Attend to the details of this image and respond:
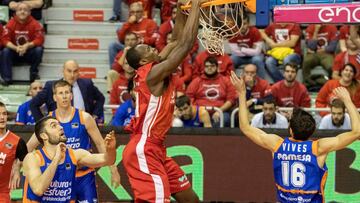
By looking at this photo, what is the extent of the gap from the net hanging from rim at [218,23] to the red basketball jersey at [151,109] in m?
0.64

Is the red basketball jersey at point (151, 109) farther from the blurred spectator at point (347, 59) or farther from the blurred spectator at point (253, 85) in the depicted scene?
the blurred spectator at point (347, 59)

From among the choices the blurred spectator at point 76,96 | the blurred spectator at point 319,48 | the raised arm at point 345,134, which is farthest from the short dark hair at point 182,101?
the raised arm at point 345,134

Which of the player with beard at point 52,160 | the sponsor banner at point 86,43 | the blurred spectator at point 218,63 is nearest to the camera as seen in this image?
the player with beard at point 52,160

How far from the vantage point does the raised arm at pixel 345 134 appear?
9.41m

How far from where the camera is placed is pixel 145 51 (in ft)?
32.4

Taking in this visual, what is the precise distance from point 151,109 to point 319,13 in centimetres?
183

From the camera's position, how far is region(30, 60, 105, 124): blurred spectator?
13.5 metres

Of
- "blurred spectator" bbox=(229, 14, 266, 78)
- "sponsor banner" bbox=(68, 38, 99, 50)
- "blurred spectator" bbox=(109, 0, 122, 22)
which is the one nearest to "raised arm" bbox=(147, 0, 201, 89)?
"blurred spectator" bbox=(229, 14, 266, 78)

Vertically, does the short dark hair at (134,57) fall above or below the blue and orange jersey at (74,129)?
above

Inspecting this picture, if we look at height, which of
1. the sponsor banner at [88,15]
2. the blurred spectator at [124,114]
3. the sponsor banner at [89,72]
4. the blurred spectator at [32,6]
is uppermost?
the blurred spectator at [32,6]

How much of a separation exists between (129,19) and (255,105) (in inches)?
116

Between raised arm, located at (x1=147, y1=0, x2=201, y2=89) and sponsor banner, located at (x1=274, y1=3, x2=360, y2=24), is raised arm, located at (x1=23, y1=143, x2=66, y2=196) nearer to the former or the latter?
raised arm, located at (x1=147, y1=0, x2=201, y2=89)

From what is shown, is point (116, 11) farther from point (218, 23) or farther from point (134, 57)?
point (134, 57)

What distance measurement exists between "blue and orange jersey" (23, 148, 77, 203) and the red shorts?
600 mm
